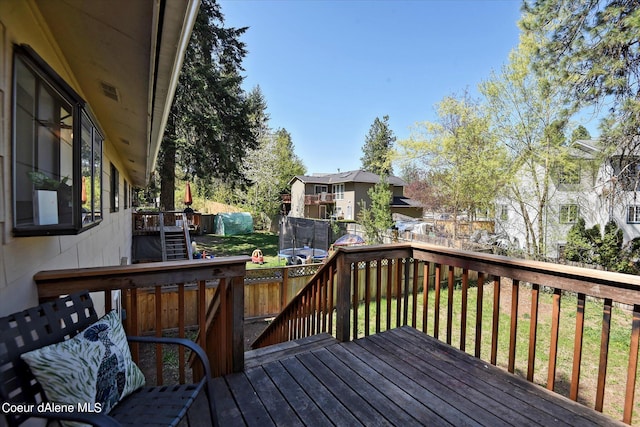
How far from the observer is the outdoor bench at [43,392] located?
951 millimetres

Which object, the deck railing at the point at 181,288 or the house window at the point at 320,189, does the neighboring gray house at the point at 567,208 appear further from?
the house window at the point at 320,189

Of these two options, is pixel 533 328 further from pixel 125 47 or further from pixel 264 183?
pixel 264 183

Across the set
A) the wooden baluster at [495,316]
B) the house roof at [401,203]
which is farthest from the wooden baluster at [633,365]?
the house roof at [401,203]

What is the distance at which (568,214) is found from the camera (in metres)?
10.5

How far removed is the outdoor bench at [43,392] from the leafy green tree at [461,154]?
12077 millimetres

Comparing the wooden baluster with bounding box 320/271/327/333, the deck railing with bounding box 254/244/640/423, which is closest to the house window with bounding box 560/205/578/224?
the deck railing with bounding box 254/244/640/423

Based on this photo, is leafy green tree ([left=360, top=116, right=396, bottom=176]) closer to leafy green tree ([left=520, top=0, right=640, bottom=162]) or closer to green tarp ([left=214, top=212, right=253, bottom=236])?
green tarp ([left=214, top=212, right=253, bottom=236])

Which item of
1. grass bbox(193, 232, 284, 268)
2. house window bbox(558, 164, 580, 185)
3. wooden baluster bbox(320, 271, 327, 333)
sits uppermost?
house window bbox(558, 164, 580, 185)

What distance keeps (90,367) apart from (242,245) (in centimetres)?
1523

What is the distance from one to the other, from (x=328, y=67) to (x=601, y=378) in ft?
49.6

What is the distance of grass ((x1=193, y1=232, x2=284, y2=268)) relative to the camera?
1366 centimetres

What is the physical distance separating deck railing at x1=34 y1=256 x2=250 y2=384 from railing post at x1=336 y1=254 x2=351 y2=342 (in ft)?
3.00

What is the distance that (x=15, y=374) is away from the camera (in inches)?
40.0

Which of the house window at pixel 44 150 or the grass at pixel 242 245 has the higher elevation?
the house window at pixel 44 150
